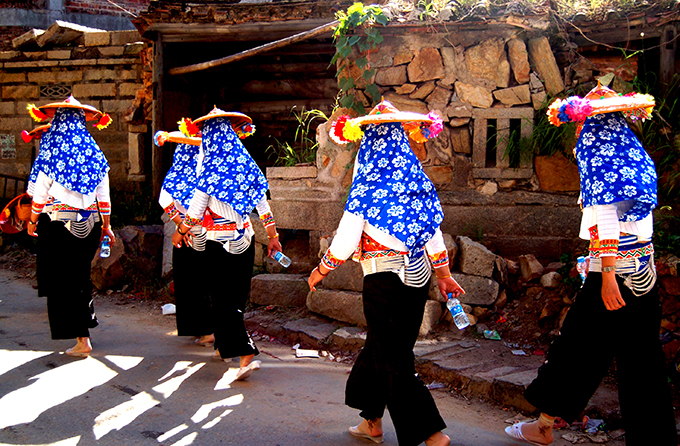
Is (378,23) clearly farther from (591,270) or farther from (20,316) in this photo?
(20,316)

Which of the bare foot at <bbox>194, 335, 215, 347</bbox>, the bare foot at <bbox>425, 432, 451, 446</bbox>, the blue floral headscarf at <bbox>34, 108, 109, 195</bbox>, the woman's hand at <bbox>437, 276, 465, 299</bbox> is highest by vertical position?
the blue floral headscarf at <bbox>34, 108, 109, 195</bbox>

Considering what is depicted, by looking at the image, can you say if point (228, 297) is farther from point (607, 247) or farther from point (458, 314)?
point (607, 247)

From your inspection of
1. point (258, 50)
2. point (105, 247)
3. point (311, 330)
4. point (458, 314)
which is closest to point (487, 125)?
point (311, 330)

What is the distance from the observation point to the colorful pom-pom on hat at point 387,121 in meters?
2.92

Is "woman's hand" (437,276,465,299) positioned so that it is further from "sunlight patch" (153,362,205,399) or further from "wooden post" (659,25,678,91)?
"wooden post" (659,25,678,91)

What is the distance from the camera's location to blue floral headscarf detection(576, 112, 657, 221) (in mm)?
2672

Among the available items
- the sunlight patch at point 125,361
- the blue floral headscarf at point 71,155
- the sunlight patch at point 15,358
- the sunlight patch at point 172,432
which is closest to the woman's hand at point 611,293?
the sunlight patch at point 172,432

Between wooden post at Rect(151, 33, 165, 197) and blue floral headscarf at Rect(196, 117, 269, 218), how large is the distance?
468 centimetres

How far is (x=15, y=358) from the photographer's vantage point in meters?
4.45

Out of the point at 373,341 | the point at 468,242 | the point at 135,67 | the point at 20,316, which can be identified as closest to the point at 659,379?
the point at 373,341

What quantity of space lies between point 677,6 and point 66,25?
9.27m

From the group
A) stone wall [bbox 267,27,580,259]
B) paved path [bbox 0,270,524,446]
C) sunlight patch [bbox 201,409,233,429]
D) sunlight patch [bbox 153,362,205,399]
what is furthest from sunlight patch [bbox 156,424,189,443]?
stone wall [bbox 267,27,580,259]

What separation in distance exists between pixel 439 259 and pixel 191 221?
1.96 m

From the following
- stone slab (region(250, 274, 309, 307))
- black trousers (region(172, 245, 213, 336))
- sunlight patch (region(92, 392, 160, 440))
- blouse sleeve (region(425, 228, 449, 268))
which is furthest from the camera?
stone slab (region(250, 274, 309, 307))
